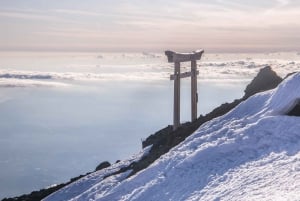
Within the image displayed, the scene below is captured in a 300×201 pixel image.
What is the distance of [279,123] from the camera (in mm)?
20453

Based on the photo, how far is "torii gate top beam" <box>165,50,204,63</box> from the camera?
27047 mm

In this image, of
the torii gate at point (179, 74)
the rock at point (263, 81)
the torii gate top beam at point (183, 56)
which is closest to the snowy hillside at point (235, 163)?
the rock at point (263, 81)

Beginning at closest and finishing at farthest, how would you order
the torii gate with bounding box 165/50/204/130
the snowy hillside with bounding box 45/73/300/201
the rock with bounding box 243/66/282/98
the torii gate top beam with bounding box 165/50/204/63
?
the snowy hillside with bounding box 45/73/300/201 → the torii gate top beam with bounding box 165/50/204/63 → the torii gate with bounding box 165/50/204/130 → the rock with bounding box 243/66/282/98

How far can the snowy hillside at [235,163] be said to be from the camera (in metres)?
16.7

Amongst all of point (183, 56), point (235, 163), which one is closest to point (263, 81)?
point (183, 56)

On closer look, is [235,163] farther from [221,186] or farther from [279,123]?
[279,123]

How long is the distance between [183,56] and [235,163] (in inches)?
400

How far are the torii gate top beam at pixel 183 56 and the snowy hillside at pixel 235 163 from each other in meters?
4.89

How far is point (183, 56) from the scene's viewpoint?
91.0 feet

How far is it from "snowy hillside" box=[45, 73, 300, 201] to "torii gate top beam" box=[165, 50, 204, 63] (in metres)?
4.89

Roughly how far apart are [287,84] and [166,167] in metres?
6.73

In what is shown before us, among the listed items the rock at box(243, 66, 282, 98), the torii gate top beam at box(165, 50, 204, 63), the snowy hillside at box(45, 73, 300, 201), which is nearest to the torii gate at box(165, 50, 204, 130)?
the torii gate top beam at box(165, 50, 204, 63)

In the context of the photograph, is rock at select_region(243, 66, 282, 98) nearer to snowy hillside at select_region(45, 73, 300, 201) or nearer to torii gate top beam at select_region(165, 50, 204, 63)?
torii gate top beam at select_region(165, 50, 204, 63)

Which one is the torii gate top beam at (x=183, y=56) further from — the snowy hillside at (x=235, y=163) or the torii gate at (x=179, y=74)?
the snowy hillside at (x=235, y=163)
